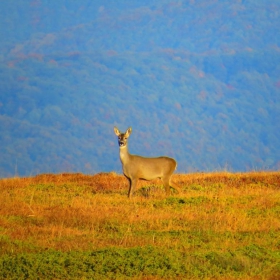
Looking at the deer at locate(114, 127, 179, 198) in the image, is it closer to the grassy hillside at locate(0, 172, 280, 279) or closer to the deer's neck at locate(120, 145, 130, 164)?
the deer's neck at locate(120, 145, 130, 164)

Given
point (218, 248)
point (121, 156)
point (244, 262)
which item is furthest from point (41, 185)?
point (244, 262)

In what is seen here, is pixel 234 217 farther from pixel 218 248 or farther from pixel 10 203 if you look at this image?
pixel 10 203

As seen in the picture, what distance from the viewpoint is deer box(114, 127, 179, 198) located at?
1994cm

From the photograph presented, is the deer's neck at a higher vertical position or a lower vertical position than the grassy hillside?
higher

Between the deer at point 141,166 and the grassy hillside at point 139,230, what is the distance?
0.53 meters

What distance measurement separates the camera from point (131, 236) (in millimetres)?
14094

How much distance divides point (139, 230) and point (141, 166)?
208 inches

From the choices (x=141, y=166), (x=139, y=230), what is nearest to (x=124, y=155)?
(x=141, y=166)

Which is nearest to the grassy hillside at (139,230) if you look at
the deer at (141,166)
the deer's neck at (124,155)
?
the deer at (141,166)

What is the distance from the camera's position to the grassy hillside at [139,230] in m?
11.1

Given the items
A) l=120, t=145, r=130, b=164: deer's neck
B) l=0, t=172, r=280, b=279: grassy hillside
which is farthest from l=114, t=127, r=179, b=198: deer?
l=0, t=172, r=280, b=279: grassy hillside

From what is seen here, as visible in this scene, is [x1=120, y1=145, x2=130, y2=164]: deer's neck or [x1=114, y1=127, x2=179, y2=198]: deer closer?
[x1=114, y1=127, x2=179, y2=198]: deer

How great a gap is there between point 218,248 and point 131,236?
1.97 metres

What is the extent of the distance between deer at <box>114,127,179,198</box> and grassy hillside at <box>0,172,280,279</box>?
53 cm
